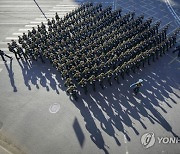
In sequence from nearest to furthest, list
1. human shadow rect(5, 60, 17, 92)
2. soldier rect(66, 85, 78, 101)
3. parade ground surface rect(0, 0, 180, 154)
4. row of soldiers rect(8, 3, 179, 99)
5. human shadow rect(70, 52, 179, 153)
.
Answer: parade ground surface rect(0, 0, 180, 154), human shadow rect(70, 52, 179, 153), soldier rect(66, 85, 78, 101), row of soldiers rect(8, 3, 179, 99), human shadow rect(5, 60, 17, 92)

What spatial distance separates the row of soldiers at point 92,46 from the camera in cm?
1772

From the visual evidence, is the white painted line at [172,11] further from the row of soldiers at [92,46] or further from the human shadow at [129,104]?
the human shadow at [129,104]

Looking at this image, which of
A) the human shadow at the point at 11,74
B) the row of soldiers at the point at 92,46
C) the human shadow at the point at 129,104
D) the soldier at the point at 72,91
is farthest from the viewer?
the human shadow at the point at 11,74

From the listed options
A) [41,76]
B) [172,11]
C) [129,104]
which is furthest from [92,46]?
[172,11]

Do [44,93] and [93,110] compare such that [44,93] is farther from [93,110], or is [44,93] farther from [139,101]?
[139,101]

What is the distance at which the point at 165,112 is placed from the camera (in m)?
15.7

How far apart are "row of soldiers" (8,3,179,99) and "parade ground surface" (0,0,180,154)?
1046 mm

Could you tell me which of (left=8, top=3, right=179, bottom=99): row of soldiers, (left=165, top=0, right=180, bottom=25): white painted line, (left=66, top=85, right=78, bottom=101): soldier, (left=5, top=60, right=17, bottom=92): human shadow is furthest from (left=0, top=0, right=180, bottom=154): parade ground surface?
(left=165, top=0, right=180, bottom=25): white painted line

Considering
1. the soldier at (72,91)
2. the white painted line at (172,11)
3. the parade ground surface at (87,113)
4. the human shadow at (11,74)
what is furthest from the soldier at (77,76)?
the white painted line at (172,11)

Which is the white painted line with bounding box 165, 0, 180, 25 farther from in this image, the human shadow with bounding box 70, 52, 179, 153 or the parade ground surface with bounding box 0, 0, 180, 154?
the human shadow with bounding box 70, 52, 179, 153

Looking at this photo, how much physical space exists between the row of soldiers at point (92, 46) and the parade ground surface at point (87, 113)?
41.2 inches

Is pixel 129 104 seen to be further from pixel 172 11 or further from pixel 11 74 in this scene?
pixel 172 11

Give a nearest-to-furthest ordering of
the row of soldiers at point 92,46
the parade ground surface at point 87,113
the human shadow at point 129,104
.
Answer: the parade ground surface at point 87,113, the human shadow at point 129,104, the row of soldiers at point 92,46

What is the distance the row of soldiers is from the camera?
17.7 m
